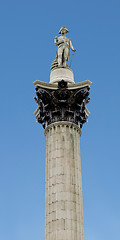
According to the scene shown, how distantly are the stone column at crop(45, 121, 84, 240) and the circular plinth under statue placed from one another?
4128 mm

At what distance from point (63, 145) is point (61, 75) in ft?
21.6

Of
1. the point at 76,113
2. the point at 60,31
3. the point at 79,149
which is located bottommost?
the point at 79,149

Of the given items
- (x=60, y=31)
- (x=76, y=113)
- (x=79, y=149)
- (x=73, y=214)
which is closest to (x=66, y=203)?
(x=73, y=214)

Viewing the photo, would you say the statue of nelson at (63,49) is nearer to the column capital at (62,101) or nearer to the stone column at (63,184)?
the column capital at (62,101)

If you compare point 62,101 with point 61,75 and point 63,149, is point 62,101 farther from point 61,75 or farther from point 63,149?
point 63,149

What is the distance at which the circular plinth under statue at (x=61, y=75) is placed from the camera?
35088mm

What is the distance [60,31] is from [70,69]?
4.08 m

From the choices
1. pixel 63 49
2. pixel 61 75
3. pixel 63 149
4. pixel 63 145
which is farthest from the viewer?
pixel 63 49

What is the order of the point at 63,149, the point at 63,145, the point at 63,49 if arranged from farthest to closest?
the point at 63,49
the point at 63,145
the point at 63,149

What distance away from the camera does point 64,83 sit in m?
33.5

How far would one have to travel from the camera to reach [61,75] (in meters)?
35.3

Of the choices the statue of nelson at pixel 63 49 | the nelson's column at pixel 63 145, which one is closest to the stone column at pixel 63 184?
the nelson's column at pixel 63 145

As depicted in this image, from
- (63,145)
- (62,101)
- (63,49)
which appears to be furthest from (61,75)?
(63,145)

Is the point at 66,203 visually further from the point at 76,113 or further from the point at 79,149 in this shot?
the point at 76,113
